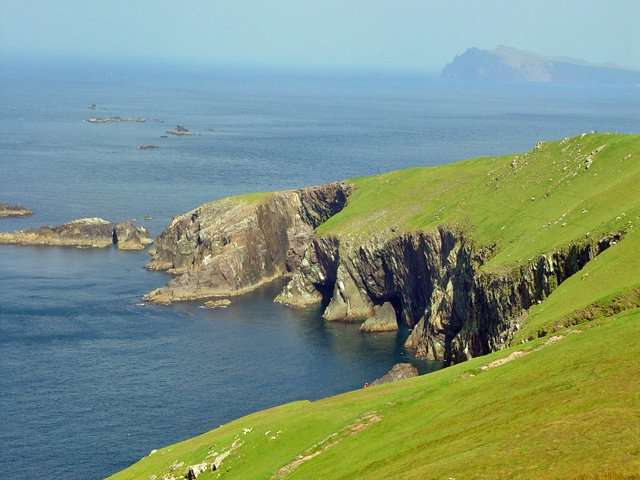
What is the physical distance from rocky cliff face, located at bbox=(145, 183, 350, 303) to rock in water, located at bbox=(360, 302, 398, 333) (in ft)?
87.4

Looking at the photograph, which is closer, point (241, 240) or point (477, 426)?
point (477, 426)

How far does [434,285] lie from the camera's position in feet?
408

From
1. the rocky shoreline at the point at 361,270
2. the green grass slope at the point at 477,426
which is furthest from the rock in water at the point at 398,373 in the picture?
the green grass slope at the point at 477,426

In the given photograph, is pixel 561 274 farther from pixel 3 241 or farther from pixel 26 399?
pixel 3 241

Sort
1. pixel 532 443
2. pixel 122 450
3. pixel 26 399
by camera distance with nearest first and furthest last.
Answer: pixel 532 443, pixel 122 450, pixel 26 399

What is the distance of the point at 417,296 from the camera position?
5300 inches

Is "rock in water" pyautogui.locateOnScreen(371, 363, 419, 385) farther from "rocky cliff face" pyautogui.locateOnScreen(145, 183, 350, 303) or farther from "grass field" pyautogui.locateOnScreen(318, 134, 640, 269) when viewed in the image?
"rocky cliff face" pyautogui.locateOnScreen(145, 183, 350, 303)

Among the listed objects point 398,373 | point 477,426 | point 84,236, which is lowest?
point 398,373

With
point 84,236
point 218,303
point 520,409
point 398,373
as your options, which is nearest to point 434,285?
point 398,373

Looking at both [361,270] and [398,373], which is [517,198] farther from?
[398,373]

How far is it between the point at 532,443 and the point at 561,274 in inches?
2110

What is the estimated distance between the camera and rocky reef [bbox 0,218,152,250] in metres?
178

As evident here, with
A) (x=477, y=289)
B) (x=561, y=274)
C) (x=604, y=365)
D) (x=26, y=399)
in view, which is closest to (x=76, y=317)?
(x=26, y=399)

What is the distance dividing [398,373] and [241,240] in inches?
2255
